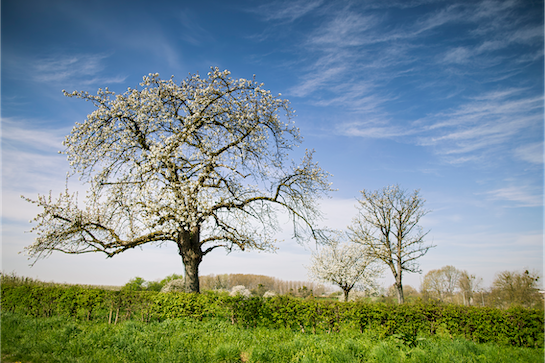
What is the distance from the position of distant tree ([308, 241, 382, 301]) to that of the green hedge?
1592 centimetres

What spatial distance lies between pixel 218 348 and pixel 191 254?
669 centimetres

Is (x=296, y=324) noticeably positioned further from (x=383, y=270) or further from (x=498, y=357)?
(x=383, y=270)

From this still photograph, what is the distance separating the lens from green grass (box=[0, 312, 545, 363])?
5.30 metres

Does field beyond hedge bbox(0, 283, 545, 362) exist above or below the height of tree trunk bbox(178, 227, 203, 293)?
below

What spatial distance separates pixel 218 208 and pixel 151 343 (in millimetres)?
6230

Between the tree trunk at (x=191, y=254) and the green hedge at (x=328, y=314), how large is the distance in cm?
152

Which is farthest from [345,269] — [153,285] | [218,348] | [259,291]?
[218,348]

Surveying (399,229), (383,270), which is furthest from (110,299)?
(383,270)

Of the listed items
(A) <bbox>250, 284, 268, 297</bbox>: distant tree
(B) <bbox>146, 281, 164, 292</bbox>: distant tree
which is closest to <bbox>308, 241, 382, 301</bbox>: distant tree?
(A) <bbox>250, 284, 268, 297</bbox>: distant tree

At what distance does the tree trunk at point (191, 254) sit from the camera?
37.9 feet

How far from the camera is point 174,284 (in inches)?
707

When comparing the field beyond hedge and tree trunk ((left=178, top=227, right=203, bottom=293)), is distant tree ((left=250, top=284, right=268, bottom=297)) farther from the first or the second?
tree trunk ((left=178, top=227, right=203, bottom=293))

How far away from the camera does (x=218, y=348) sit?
17.9ft

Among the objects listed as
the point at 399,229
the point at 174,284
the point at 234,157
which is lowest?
the point at 174,284
